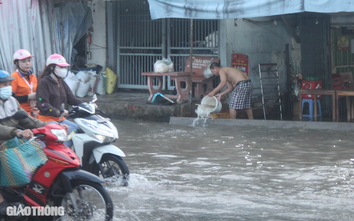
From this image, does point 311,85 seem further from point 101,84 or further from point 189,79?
point 101,84

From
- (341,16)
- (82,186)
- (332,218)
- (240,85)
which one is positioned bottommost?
(332,218)

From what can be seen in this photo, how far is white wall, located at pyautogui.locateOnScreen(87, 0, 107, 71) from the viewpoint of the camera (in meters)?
13.2

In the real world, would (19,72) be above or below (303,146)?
above

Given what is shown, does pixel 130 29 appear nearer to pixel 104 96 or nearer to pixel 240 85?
pixel 104 96

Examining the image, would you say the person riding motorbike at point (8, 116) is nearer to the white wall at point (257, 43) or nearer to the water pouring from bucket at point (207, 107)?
the water pouring from bucket at point (207, 107)

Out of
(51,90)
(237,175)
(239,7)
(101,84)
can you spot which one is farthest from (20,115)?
(101,84)

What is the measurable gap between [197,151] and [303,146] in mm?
1838

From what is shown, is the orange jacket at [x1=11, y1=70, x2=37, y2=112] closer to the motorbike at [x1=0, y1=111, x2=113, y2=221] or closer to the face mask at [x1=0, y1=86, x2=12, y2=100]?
the face mask at [x1=0, y1=86, x2=12, y2=100]

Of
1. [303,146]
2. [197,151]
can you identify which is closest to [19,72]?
[197,151]

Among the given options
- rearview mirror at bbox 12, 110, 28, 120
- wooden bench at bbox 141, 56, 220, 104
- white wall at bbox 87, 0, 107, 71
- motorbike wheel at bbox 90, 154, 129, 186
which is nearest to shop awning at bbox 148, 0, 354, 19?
wooden bench at bbox 141, 56, 220, 104

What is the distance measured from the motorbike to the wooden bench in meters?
6.76

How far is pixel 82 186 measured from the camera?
409cm

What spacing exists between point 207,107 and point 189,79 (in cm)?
90

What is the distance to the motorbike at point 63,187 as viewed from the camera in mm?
4012
